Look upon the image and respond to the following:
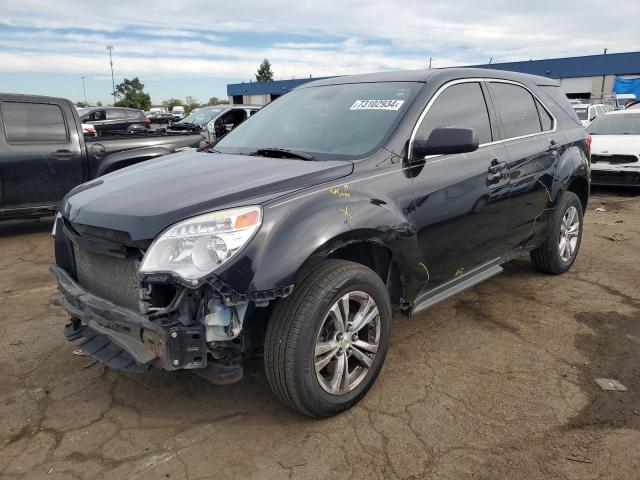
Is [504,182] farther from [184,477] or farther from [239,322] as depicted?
[184,477]

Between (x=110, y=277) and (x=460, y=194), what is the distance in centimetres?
215

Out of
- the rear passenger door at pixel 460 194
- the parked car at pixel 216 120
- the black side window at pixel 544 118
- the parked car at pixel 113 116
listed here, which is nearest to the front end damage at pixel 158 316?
the rear passenger door at pixel 460 194

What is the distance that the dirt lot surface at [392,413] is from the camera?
96.7 inches

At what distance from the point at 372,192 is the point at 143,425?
173cm

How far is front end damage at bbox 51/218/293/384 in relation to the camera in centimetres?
235

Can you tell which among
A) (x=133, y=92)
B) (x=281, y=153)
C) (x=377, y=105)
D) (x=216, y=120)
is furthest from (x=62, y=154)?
(x=133, y=92)

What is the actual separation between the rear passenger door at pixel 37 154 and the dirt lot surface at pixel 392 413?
9.02 feet

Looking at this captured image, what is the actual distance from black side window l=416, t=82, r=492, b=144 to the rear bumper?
183 cm

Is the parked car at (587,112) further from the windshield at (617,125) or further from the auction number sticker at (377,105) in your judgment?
the auction number sticker at (377,105)

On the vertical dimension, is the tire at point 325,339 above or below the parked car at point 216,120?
below

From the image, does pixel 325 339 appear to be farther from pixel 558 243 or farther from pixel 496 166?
pixel 558 243

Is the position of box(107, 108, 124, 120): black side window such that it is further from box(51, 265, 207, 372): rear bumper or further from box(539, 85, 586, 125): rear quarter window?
box(51, 265, 207, 372): rear bumper

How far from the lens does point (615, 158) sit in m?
9.59

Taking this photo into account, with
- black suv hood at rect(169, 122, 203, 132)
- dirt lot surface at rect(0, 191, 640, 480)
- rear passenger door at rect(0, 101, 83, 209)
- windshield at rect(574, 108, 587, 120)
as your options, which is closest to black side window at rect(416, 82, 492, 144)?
dirt lot surface at rect(0, 191, 640, 480)
